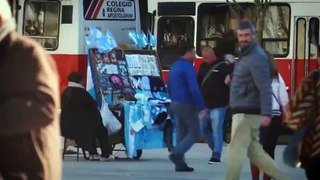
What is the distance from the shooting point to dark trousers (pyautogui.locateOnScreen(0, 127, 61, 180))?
12.2 ft

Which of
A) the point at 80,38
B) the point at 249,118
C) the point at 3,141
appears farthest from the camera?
the point at 80,38

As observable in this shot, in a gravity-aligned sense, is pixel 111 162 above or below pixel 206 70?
below

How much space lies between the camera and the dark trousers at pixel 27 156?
371 centimetres

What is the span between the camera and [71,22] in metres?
16.4

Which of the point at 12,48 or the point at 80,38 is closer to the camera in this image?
the point at 12,48

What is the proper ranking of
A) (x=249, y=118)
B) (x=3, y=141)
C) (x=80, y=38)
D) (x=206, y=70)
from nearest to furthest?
(x=3, y=141) → (x=249, y=118) → (x=206, y=70) → (x=80, y=38)

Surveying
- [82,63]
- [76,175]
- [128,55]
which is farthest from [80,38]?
[76,175]

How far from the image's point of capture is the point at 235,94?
857 centimetres

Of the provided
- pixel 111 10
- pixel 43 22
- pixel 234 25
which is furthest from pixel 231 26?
pixel 43 22

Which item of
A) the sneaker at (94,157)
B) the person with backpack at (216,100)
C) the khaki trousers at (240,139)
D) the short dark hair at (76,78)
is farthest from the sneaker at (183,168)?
the khaki trousers at (240,139)

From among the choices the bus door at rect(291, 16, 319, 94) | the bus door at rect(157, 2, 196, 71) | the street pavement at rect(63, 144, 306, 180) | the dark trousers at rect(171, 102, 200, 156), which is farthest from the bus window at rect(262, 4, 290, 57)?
the dark trousers at rect(171, 102, 200, 156)

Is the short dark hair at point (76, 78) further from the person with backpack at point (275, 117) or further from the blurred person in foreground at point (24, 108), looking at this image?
the blurred person in foreground at point (24, 108)

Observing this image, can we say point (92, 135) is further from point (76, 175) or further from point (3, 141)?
point (3, 141)

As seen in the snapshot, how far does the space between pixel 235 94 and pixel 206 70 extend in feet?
17.6
